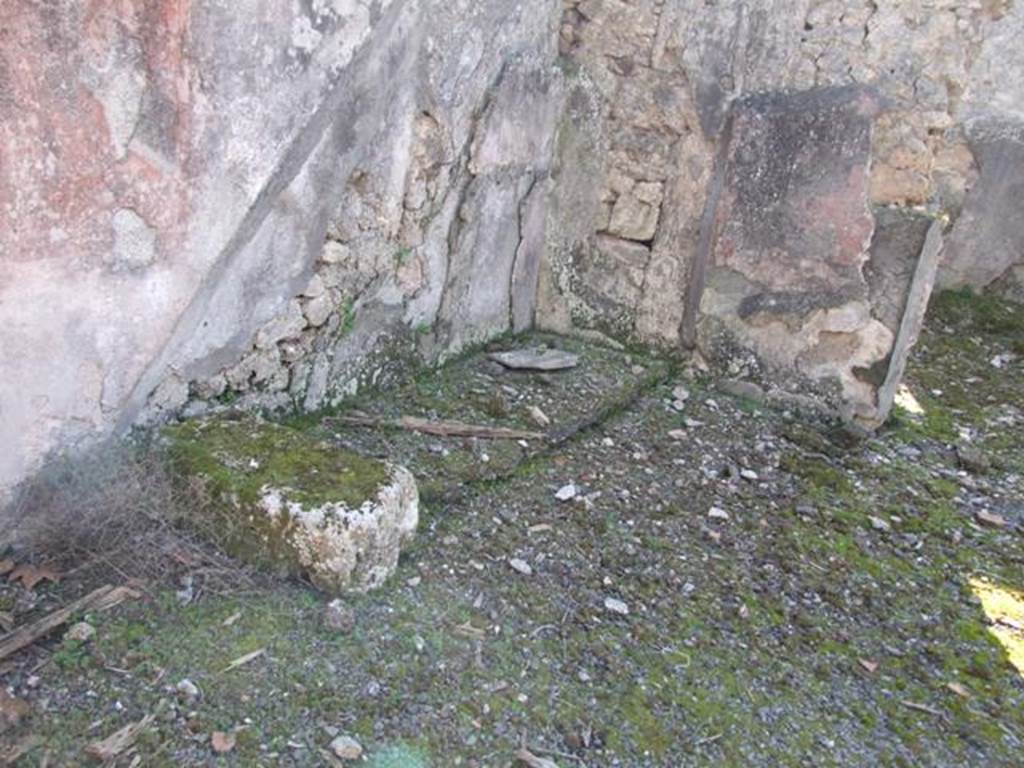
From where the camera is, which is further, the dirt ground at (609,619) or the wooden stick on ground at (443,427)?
the wooden stick on ground at (443,427)

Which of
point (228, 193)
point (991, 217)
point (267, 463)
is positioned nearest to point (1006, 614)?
point (267, 463)

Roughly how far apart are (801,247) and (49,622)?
9.53 ft

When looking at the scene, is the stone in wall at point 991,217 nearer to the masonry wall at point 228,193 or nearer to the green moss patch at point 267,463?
the masonry wall at point 228,193

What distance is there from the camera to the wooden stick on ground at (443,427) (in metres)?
3.11

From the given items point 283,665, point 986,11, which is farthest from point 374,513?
point 986,11

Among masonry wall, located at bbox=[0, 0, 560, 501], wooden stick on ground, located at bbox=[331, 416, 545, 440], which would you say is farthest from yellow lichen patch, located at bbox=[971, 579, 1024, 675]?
masonry wall, located at bbox=[0, 0, 560, 501]

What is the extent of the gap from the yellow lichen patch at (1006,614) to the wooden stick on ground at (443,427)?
1.49 meters

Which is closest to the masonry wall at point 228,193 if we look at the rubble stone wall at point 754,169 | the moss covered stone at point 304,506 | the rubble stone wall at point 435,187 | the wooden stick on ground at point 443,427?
the rubble stone wall at point 435,187

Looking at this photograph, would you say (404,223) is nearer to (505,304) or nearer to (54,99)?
(505,304)

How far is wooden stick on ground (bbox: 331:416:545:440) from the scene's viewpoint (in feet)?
10.2

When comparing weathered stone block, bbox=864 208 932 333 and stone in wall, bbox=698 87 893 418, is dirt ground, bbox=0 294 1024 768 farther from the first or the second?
weathered stone block, bbox=864 208 932 333

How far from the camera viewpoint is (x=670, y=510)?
3.01m

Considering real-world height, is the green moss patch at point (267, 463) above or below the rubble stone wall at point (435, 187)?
below

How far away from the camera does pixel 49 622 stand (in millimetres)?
2031
